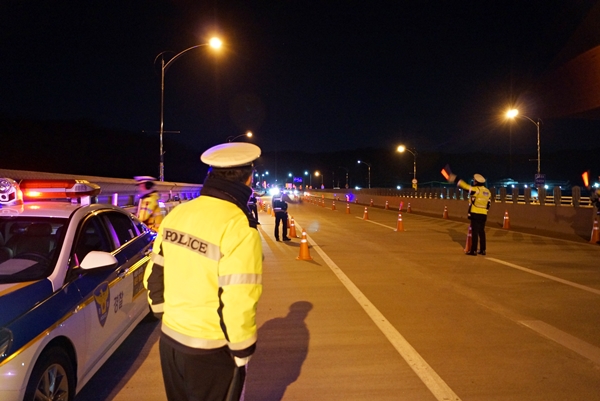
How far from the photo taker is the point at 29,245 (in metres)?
4.84

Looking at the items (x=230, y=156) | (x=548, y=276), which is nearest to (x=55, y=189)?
(x=230, y=156)

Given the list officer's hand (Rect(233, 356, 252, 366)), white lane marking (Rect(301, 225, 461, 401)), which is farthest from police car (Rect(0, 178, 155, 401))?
white lane marking (Rect(301, 225, 461, 401))

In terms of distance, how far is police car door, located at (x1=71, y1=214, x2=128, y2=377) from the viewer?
4.19 meters

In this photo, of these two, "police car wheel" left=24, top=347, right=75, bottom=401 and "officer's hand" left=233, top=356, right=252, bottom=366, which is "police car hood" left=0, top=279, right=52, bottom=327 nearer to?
"police car wheel" left=24, top=347, right=75, bottom=401

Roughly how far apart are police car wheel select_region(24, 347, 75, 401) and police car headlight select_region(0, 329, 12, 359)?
10.4 inches

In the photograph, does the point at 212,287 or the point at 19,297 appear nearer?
the point at 212,287

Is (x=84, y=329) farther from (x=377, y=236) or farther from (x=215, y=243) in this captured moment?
(x=377, y=236)

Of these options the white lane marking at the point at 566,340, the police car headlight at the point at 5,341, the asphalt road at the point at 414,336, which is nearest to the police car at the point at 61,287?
the police car headlight at the point at 5,341

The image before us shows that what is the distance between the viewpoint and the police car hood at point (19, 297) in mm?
3266

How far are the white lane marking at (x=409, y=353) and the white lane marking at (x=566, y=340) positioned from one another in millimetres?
1754

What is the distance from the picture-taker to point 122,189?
17.1 metres

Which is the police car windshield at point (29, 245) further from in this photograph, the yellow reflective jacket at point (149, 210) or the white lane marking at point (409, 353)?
the yellow reflective jacket at point (149, 210)

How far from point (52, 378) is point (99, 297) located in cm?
94

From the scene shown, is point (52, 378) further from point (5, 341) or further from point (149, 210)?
point (149, 210)
